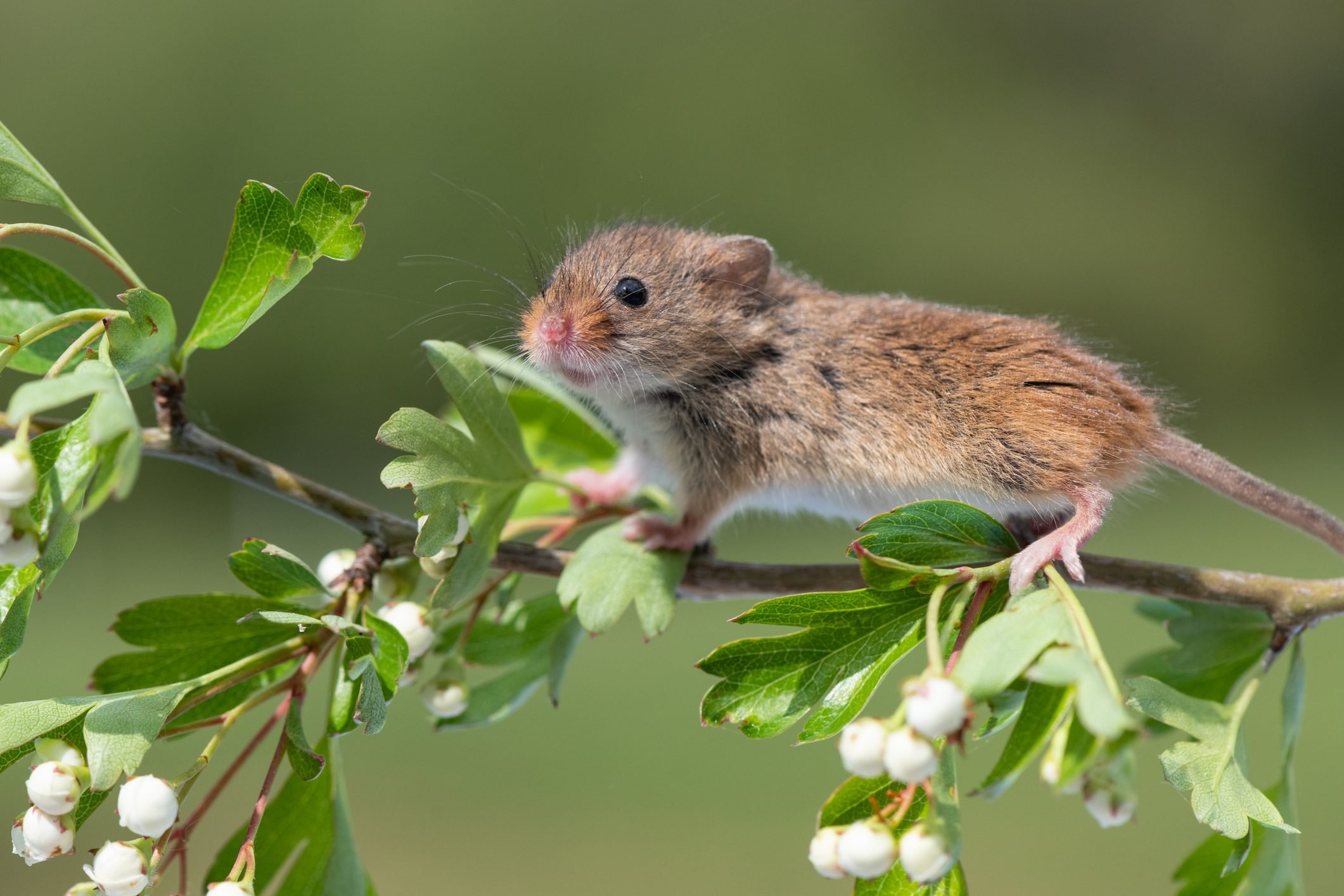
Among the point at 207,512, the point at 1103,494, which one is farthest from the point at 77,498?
the point at 207,512

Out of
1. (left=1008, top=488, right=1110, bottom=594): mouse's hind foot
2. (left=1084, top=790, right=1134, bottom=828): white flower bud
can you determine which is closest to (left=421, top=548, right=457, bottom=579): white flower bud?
(left=1008, top=488, right=1110, bottom=594): mouse's hind foot

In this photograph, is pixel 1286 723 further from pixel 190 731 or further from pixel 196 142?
pixel 196 142

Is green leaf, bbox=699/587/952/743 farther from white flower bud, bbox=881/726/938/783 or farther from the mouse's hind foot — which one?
white flower bud, bbox=881/726/938/783

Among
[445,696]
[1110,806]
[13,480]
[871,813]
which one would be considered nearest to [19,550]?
[13,480]

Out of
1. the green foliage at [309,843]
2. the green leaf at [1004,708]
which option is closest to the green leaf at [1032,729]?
the green leaf at [1004,708]

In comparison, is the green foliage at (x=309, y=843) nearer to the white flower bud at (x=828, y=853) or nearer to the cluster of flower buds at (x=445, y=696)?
the cluster of flower buds at (x=445, y=696)

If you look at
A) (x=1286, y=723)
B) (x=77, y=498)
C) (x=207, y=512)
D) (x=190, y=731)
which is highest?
(x=1286, y=723)

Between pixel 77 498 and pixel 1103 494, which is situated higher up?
pixel 1103 494
